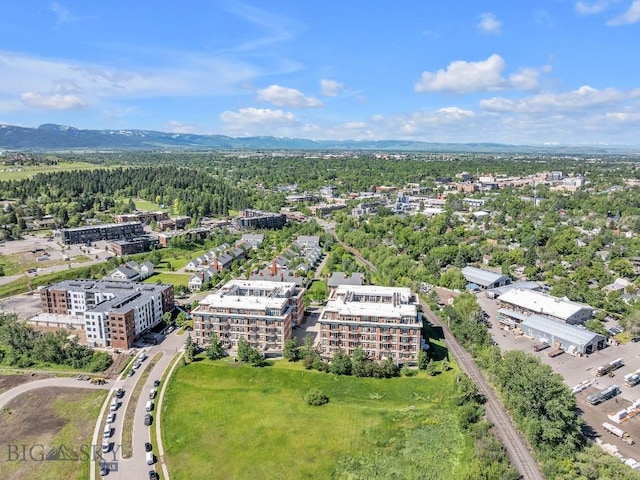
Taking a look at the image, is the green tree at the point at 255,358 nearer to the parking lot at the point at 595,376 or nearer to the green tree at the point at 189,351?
the green tree at the point at 189,351

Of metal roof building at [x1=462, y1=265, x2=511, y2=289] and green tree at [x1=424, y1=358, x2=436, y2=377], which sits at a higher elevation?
metal roof building at [x1=462, y1=265, x2=511, y2=289]

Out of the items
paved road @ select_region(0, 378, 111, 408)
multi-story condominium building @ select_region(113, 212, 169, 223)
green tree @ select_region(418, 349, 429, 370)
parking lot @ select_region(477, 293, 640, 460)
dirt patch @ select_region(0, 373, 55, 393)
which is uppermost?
multi-story condominium building @ select_region(113, 212, 169, 223)

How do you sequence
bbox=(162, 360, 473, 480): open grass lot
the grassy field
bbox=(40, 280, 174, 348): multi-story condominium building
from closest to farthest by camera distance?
1. bbox=(162, 360, 473, 480): open grass lot
2. bbox=(40, 280, 174, 348): multi-story condominium building
3. the grassy field

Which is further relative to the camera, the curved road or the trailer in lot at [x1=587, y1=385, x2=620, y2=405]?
the trailer in lot at [x1=587, y1=385, x2=620, y2=405]

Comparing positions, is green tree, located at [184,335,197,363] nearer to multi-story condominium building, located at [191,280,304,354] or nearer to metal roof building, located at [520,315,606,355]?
multi-story condominium building, located at [191,280,304,354]

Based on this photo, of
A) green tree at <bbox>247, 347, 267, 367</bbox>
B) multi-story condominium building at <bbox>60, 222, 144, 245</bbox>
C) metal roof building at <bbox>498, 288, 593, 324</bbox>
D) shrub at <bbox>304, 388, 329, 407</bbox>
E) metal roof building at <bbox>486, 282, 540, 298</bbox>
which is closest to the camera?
shrub at <bbox>304, 388, 329, 407</bbox>

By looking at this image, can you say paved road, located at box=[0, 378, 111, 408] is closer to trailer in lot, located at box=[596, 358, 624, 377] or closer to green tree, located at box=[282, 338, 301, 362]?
green tree, located at box=[282, 338, 301, 362]

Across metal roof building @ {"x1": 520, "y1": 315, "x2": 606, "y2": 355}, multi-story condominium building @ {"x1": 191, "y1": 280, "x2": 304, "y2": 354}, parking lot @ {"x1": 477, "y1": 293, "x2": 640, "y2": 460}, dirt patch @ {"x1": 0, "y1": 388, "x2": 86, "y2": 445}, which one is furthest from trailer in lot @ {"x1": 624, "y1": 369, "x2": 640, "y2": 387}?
dirt patch @ {"x1": 0, "y1": 388, "x2": 86, "y2": 445}
